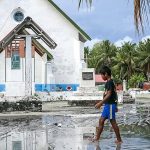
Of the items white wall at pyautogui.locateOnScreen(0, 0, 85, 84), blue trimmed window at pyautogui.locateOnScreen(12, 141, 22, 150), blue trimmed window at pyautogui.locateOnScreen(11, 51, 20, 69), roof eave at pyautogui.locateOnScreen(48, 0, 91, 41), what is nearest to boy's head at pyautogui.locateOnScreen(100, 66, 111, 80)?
blue trimmed window at pyautogui.locateOnScreen(12, 141, 22, 150)

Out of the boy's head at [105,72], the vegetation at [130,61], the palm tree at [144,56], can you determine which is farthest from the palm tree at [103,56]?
the boy's head at [105,72]

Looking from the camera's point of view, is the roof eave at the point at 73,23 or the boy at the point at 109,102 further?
the roof eave at the point at 73,23

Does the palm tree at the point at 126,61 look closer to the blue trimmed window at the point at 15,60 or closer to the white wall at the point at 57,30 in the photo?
the white wall at the point at 57,30

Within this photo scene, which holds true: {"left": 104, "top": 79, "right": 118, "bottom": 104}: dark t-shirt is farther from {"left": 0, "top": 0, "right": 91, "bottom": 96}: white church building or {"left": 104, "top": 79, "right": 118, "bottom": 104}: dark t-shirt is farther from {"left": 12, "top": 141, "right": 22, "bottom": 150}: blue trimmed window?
{"left": 0, "top": 0, "right": 91, "bottom": 96}: white church building

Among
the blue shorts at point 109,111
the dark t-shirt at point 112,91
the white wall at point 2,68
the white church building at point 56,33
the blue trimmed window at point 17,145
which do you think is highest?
the white church building at point 56,33

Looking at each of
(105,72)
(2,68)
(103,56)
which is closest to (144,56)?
(103,56)

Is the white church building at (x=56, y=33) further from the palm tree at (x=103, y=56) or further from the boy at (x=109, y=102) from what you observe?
the palm tree at (x=103, y=56)

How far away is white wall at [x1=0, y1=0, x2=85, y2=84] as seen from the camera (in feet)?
163

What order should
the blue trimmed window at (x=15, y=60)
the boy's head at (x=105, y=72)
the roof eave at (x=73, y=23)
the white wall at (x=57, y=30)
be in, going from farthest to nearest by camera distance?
the white wall at (x=57, y=30) < the roof eave at (x=73, y=23) < the blue trimmed window at (x=15, y=60) < the boy's head at (x=105, y=72)

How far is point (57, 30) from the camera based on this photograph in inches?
1962

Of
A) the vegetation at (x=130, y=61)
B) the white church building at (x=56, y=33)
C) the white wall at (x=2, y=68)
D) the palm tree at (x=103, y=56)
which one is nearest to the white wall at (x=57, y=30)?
the white church building at (x=56, y=33)

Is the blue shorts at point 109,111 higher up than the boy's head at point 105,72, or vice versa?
the boy's head at point 105,72

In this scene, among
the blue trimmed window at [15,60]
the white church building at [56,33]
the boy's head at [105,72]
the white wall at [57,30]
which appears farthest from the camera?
the white wall at [57,30]

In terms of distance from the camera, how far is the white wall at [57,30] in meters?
49.6
